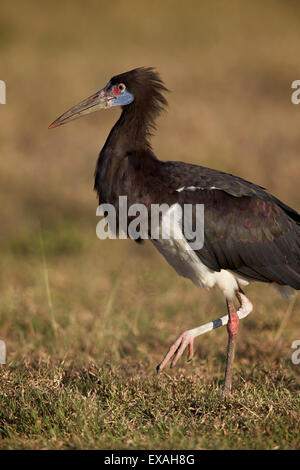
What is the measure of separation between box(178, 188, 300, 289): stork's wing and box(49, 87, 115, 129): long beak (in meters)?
0.89

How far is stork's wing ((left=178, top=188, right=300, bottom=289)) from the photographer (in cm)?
421

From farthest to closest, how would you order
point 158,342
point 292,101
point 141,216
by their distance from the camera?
1. point 292,101
2. point 158,342
3. point 141,216

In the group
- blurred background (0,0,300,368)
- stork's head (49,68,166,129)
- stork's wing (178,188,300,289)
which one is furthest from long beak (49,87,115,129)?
blurred background (0,0,300,368)

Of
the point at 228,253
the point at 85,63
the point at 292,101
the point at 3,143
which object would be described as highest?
the point at 85,63

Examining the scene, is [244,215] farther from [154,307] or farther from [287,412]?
[154,307]

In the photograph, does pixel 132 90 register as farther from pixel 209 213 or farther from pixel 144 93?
pixel 209 213

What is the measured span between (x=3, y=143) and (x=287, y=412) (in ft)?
26.1

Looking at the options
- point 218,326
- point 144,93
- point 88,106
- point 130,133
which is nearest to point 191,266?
point 218,326

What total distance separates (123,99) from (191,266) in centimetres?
116

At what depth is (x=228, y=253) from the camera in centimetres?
426

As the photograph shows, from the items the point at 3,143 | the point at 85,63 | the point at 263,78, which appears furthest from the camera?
the point at 85,63

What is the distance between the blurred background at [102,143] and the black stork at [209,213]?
2.64 ft

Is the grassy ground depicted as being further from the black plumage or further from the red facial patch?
the red facial patch

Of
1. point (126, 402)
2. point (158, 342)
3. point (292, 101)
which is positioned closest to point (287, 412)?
point (126, 402)
